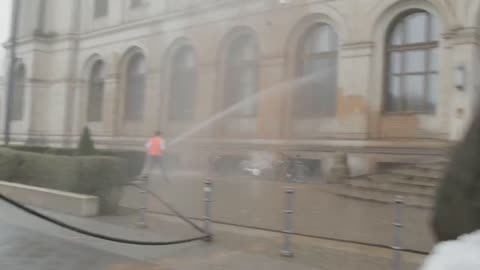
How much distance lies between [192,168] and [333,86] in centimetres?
512

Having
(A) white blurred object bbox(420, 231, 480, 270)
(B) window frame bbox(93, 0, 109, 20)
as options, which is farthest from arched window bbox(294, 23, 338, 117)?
(A) white blurred object bbox(420, 231, 480, 270)

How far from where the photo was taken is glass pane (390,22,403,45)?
15594 mm

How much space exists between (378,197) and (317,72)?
580 cm

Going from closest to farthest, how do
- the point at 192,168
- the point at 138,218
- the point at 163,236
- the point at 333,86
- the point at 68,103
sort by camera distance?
the point at 163,236, the point at 138,218, the point at 192,168, the point at 333,86, the point at 68,103

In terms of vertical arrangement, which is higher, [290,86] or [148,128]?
[290,86]

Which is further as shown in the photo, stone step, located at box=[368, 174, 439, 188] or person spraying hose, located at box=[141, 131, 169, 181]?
person spraying hose, located at box=[141, 131, 169, 181]

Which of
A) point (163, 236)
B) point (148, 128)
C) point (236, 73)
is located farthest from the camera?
point (148, 128)

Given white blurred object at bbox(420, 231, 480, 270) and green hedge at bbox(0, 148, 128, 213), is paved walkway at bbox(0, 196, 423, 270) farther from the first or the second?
white blurred object at bbox(420, 231, 480, 270)

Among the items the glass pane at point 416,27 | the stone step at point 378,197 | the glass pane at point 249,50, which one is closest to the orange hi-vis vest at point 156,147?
the glass pane at point 249,50

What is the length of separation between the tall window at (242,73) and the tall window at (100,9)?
5.15 meters

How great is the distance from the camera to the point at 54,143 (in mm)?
25438

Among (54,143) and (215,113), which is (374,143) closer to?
(215,113)

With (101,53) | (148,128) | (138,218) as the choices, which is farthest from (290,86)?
(101,53)

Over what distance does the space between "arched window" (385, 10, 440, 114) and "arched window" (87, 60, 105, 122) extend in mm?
10079
